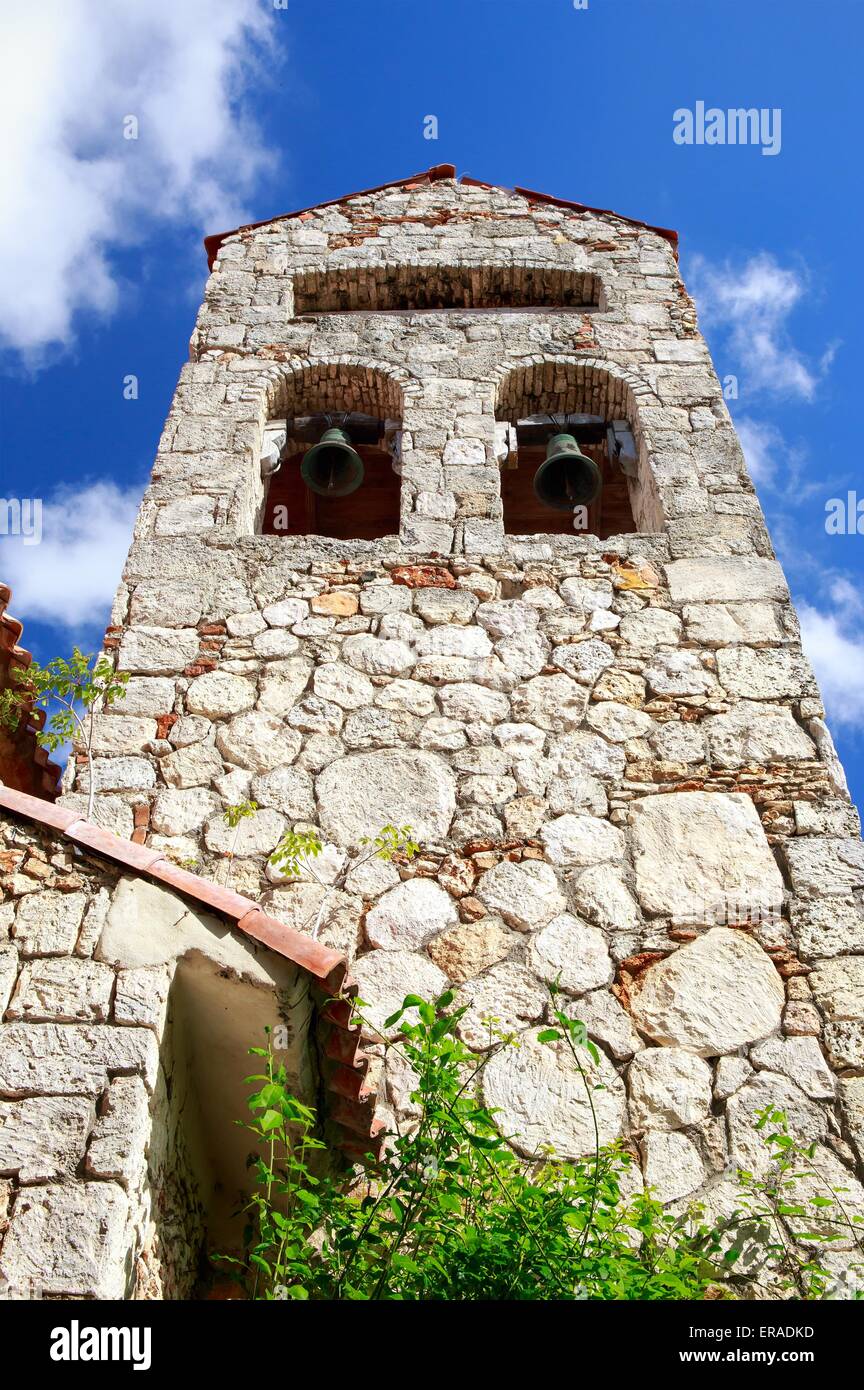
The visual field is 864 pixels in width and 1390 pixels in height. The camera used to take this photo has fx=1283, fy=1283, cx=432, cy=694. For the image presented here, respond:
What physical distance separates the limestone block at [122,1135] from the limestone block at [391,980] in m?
1.35

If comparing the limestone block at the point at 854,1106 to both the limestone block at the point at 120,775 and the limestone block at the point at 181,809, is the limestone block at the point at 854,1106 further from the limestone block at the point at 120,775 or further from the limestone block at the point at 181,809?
the limestone block at the point at 120,775

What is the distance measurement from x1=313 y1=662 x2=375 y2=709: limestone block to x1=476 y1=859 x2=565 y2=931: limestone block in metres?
1.01

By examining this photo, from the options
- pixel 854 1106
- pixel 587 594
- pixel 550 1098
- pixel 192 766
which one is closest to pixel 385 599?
pixel 587 594

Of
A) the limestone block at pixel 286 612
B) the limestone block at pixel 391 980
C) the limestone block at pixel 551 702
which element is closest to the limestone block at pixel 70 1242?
the limestone block at pixel 391 980

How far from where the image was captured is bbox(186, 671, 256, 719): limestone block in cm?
517

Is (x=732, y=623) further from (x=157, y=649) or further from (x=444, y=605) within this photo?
(x=157, y=649)

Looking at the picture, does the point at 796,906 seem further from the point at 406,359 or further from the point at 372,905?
the point at 406,359

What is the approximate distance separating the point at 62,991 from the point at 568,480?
4200 millimetres

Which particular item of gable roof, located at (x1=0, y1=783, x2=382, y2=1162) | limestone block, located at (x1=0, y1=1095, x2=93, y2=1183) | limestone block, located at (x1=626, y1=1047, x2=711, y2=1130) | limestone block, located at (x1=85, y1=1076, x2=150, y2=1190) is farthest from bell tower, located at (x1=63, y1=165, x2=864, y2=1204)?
limestone block, located at (x1=0, y1=1095, x2=93, y2=1183)

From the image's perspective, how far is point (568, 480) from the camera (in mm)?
6500

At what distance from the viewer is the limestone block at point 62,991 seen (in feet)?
9.83

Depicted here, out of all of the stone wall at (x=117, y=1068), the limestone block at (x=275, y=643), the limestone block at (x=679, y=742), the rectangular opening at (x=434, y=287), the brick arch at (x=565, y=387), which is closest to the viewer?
the stone wall at (x=117, y=1068)

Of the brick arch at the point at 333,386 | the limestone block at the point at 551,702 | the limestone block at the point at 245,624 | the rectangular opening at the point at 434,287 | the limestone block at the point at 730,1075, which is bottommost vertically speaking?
the limestone block at the point at 730,1075
